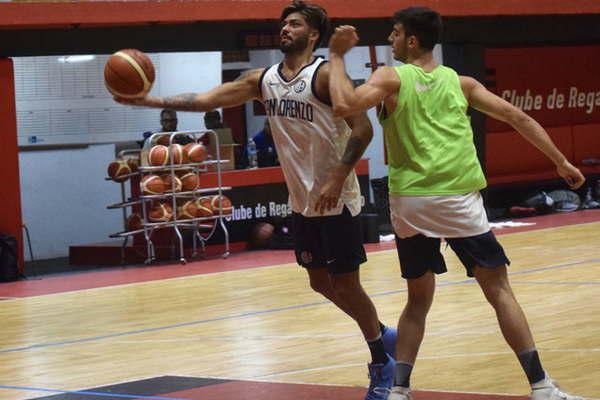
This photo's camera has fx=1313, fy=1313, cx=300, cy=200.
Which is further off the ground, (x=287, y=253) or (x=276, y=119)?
(x=276, y=119)

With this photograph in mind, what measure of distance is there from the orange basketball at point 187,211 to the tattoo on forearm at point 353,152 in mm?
9454

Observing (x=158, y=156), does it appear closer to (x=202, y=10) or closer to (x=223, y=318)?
(x=202, y=10)

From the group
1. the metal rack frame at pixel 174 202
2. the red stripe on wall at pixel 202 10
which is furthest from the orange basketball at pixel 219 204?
the red stripe on wall at pixel 202 10

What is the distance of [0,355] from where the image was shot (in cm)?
911

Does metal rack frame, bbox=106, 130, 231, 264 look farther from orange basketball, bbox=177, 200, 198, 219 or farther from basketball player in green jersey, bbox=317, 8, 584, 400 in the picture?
basketball player in green jersey, bbox=317, 8, 584, 400

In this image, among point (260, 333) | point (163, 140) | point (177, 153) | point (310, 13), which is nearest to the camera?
point (310, 13)

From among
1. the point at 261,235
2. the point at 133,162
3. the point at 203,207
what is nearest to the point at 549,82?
the point at 261,235

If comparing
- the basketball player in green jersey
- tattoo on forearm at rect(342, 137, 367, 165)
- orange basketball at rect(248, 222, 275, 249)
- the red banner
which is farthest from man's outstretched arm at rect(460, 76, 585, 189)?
the red banner

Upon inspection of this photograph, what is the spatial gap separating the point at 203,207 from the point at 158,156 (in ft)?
2.90

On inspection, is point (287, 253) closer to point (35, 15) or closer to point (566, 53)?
point (35, 15)

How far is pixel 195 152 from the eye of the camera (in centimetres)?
1551

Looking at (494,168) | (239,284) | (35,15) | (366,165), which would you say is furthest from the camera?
(494,168)

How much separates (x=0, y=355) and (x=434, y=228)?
4253mm

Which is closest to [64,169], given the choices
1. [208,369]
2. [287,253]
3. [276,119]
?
[287,253]
